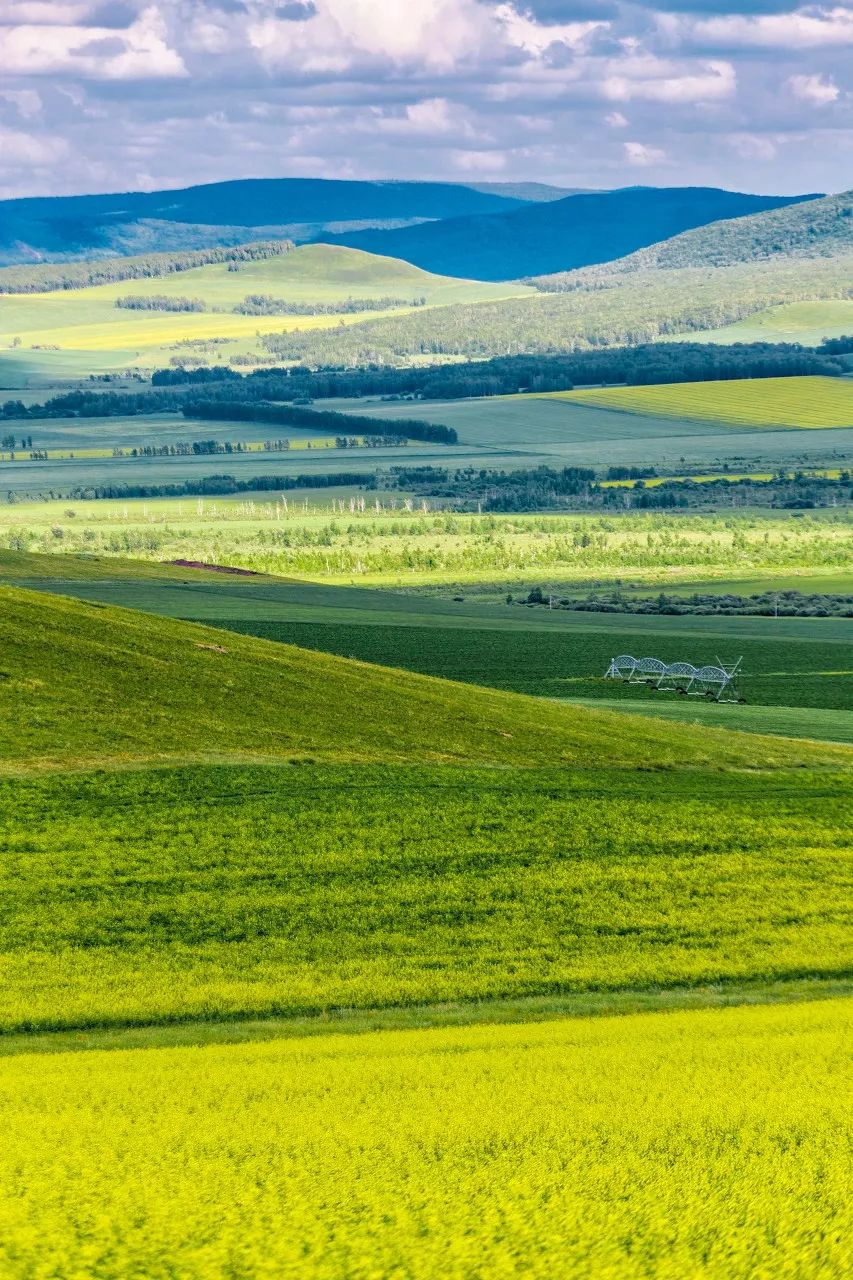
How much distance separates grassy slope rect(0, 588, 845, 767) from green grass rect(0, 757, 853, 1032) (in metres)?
2.34

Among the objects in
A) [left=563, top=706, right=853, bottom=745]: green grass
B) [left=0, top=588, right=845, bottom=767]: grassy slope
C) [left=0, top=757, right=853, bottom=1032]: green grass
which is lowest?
[left=563, top=706, right=853, bottom=745]: green grass

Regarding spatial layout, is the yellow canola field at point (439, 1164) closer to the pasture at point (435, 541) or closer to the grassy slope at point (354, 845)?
the grassy slope at point (354, 845)

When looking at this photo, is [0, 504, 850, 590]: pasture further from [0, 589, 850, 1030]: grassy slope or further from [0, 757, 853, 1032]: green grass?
[0, 757, 853, 1032]: green grass

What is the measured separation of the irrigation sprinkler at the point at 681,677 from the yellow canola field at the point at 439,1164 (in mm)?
40698

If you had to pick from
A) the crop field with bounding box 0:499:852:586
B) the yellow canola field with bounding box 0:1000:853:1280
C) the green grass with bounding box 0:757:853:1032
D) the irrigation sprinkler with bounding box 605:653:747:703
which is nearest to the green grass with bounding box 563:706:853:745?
the irrigation sprinkler with bounding box 605:653:747:703

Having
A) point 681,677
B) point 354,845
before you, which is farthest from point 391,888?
point 681,677

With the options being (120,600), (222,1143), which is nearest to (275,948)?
(222,1143)

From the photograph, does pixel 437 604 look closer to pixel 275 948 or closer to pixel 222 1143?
pixel 275 948

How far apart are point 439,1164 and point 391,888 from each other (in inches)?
650

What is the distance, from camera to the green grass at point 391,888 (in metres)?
26.7

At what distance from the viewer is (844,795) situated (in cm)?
3956

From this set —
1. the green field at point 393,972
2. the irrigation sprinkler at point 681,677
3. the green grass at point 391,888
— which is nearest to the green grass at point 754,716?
the irrigation sprinkler at point 681,677

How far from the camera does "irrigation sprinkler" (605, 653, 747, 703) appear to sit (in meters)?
62.2

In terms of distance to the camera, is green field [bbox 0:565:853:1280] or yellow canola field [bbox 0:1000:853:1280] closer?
yellow canola field [bbox 0:1000:853:1280]
